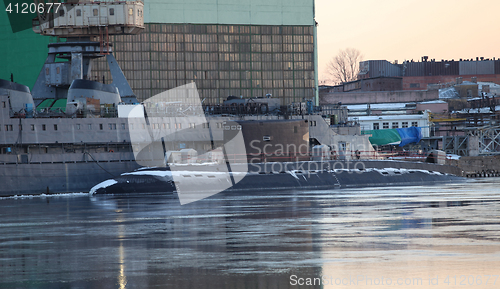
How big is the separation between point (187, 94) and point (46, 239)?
77865 millimetres

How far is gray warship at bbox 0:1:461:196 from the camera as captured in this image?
40375 mm

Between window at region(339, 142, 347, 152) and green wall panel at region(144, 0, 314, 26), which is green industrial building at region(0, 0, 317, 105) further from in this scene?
window at region(339, 142, 347, 152)

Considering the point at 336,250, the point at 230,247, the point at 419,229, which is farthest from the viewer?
the point at 419,229

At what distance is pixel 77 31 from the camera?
1859 inches

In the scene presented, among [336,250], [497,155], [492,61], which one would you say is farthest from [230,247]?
[492,61]

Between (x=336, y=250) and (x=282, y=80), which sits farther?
(x=282, y=80)

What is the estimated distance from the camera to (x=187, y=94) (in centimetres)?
9288

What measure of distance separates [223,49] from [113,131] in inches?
1896

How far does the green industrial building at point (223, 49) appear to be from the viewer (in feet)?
281

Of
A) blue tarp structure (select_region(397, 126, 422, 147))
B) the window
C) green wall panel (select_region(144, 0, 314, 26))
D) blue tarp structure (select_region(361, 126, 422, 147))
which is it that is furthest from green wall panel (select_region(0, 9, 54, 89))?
blue tarp structure (select_region(397, 126, 422, 147))

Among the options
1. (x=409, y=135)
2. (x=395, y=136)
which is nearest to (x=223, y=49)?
(x=395, y=136)

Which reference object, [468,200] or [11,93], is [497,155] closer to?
[468,200]

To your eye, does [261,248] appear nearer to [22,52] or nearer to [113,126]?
[113,126]

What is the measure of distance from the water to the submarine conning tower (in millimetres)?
26623
